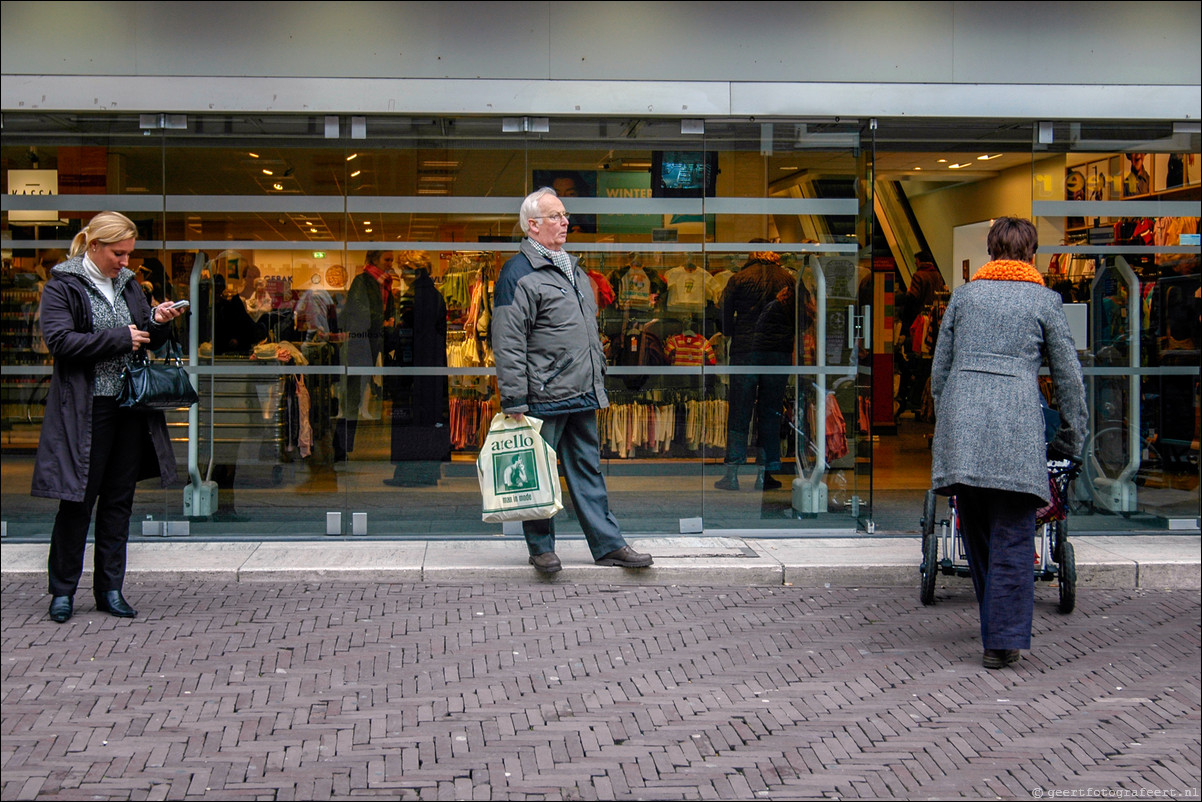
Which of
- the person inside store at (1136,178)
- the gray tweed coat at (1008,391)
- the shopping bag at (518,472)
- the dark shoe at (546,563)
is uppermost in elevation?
the person inside store at (1136,178)

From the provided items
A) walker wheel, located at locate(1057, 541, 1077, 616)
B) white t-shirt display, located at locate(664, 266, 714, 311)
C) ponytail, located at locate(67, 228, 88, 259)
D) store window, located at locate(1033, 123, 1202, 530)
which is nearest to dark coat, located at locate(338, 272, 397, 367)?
white t-shirt display, located at locate(664, 266, 714, 311)

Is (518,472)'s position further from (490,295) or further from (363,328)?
(363,328)

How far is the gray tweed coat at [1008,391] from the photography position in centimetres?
521

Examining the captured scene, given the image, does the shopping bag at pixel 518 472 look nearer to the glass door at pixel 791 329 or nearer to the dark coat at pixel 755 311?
the glass door at pixel 791 329

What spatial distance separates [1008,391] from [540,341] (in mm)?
2473

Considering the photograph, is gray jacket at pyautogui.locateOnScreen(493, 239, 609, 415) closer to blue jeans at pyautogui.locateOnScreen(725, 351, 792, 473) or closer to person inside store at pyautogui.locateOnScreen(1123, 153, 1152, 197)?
blue jeans at pyautogui.locateOnScreen(725, 351, 792, 473)

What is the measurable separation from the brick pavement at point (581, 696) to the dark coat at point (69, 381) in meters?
0.74

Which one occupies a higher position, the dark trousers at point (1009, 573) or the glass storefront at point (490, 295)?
the glass storefront at point (490, 295)

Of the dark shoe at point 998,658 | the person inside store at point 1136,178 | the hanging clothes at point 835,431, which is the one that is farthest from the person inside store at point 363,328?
the person inside store at point 1136,178

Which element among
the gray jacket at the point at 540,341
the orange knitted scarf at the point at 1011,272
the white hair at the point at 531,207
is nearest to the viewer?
the orange knitted scarf at the point at 1011,272

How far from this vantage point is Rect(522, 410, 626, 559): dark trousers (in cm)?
667

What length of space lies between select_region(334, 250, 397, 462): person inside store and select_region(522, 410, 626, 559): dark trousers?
1.83m

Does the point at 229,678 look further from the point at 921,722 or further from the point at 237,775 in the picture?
the point at 921,722

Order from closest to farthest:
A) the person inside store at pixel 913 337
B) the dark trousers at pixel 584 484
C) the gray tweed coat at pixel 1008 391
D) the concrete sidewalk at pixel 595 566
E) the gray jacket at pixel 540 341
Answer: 1. the gray tweed coat at pixel 1008 391
2. the gray jacket at pixel 540 341
3. the dark trousers at pixel 584 484
4. the concrete sidewalk at pixel 595 566
5. the person inside store at pixel 913 337
